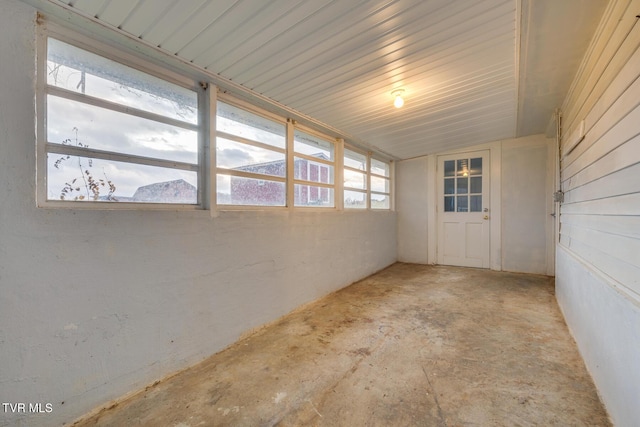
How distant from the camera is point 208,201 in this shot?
2.16 meters

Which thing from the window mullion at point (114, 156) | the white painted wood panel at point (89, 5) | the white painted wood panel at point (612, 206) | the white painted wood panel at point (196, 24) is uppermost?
the white painted wood panel at point (196, 24)

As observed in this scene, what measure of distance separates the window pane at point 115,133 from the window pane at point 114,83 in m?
0.09

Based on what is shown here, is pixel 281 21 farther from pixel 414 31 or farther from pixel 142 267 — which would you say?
pixel 142 267

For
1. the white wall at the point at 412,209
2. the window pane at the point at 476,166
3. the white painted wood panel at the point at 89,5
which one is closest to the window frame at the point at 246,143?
the white painted wood panel at the point at 89,5

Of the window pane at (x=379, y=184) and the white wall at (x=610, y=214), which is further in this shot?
the window pane at (x=379, y=184)

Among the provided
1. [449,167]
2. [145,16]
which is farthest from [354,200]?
[145,16]

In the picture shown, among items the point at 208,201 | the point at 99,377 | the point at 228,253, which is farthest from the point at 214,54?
the point at 99,377

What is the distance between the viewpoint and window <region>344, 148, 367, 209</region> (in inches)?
161

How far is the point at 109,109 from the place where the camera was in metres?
1.71

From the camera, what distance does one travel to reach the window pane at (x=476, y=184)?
493cm

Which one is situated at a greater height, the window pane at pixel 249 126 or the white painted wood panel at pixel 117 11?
the white painted wood panel at pixel 117 11

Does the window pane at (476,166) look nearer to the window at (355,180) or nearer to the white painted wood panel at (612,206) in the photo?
the window at (355,180)

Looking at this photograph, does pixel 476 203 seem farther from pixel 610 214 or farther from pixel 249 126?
pixel 249 126

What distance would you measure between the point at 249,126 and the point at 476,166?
425 cm
